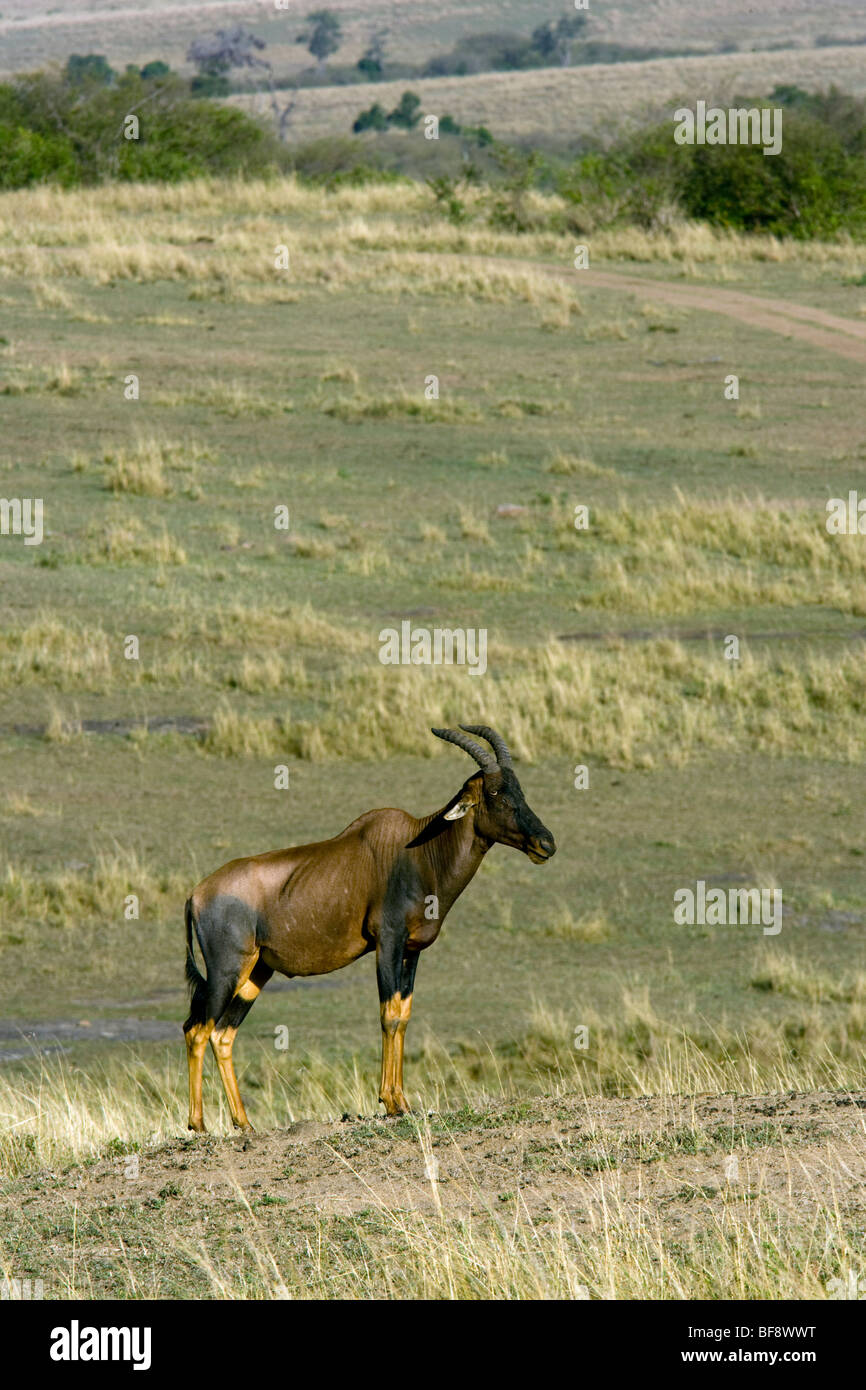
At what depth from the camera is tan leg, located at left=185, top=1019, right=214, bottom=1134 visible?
6.66 metres

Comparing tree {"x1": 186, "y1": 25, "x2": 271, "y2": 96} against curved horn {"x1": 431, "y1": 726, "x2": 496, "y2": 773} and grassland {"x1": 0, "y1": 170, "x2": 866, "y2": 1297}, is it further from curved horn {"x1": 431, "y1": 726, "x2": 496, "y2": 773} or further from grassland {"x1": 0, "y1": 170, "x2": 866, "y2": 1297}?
curved horn {"x1": 431, "y1": 726, "x2": 496, "y2": 773}

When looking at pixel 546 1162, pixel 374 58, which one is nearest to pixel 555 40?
pixel 374 58

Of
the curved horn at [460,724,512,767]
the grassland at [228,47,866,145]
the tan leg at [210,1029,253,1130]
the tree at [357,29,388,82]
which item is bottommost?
the tan leg at [210,1029,253,1130]

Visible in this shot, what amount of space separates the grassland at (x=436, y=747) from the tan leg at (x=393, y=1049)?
0.43 feet

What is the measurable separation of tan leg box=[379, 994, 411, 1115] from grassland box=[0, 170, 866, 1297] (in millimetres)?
130

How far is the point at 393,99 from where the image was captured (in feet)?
349

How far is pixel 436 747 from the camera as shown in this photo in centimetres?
1700

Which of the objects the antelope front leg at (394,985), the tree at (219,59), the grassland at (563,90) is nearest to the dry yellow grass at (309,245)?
the antelope front leg at (394,985)

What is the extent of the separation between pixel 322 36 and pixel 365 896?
127677mm

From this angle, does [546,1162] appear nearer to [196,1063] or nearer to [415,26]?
[196,1063]

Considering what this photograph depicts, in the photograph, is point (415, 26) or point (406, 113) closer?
point (406, 113)

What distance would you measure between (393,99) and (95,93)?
5137cm

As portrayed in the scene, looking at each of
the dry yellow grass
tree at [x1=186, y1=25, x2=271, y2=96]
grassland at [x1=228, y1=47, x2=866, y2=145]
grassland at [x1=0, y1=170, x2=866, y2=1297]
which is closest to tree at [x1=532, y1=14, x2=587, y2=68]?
grassland at [x1=228, y1=47, x2=866, y2=145]

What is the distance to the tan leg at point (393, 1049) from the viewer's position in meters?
6.48
